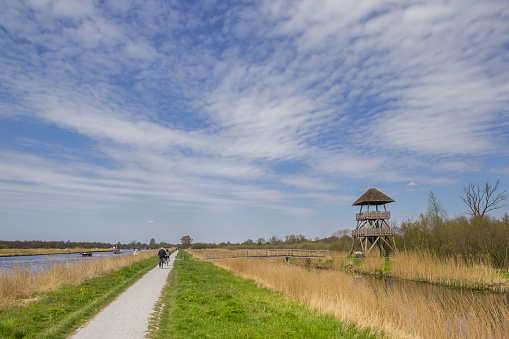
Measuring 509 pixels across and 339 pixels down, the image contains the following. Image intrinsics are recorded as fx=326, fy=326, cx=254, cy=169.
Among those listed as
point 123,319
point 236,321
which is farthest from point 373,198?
point 123,319

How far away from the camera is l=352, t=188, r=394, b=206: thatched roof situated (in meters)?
41.2

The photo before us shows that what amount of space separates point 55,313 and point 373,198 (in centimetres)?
3823

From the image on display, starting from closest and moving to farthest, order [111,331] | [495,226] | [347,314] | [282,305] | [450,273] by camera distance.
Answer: [111,331] < [347,314] < [282,305] < [450,273] < [495,226]

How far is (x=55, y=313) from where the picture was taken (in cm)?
945

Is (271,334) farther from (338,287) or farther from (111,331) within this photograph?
(338,287)

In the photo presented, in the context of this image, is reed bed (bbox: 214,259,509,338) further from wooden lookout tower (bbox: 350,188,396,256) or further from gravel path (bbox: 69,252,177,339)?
wooden lookout tower (bbox: 350,188,396,256)

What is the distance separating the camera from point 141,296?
12.7 m

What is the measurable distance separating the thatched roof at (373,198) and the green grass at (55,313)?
34.5 metres

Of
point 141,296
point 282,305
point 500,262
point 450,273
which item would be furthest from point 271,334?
point 500,262

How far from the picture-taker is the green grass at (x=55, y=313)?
7715mm

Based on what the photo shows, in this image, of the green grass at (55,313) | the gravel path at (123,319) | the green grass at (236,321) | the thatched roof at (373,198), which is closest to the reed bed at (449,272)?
the thatched roof at (373,198)

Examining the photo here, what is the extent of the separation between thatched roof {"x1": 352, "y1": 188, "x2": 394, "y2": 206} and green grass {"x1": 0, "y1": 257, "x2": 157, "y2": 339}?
3448 cm

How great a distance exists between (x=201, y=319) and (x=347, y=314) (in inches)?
190

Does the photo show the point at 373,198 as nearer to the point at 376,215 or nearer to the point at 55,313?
the point at 376,215
